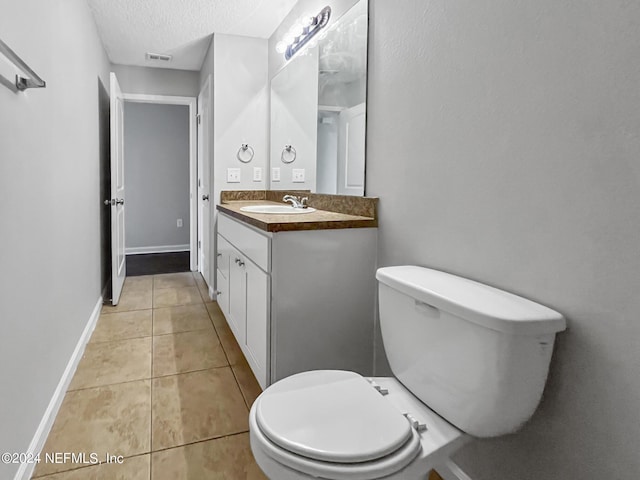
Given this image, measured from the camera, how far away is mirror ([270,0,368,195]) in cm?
191

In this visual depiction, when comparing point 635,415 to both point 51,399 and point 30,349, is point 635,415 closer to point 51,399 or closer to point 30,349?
point 30,349

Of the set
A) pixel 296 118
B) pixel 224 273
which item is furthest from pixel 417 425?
pixel 296 118

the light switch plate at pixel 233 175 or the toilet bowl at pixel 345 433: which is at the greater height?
the light switch plate at pixel 233 175

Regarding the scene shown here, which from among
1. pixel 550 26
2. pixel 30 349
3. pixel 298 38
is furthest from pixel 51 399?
pixel 298 38

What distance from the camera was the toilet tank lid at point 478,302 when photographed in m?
0.88

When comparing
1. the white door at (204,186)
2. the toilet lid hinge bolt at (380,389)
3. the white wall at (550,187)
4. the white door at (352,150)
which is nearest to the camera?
the white wall at (550,187)

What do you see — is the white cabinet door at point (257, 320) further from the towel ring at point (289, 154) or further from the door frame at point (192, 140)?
the door frame at point (192, 140)

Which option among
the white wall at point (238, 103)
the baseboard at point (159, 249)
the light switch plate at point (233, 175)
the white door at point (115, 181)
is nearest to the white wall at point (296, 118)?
the white wall at point (238, 103)

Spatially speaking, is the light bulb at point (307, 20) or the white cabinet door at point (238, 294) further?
the light bulb at point (307, 20)

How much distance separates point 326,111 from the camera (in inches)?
89.8

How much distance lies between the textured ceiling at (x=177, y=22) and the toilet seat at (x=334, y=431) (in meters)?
2.41

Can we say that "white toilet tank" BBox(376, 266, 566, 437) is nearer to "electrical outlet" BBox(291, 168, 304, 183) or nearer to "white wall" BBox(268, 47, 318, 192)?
"white wall" BBox(268, 47, 318, 192)

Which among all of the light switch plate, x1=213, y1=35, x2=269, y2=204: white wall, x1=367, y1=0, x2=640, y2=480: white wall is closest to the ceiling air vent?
x1=213, y1=35, x2=269, y2=204: white wall

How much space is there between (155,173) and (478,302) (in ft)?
17.1
